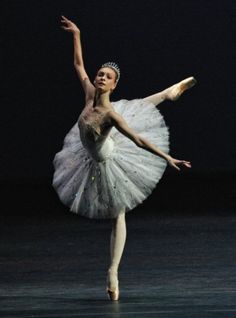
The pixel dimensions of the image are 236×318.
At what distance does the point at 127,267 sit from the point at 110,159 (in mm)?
1009

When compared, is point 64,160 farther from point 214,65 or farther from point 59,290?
point 214,65

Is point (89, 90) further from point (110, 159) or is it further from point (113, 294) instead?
point (113, 294)

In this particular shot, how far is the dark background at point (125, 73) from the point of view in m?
8.84

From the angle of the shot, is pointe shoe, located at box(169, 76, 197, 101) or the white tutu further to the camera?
pointe shoe, located at box(169, 76, 197, 101)

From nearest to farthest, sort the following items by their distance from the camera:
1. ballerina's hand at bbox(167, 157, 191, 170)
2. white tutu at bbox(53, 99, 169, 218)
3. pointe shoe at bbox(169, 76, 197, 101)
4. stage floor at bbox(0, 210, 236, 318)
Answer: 1. ballerina's hand at bbox(167, 157, 191, 170)
2. stage floor at bbox(0, 210, 236, 318)
3. white tutu at bbox(53, 99, 169, 218)
4. pointe shoe at bbox(169, 76, 197, 101)

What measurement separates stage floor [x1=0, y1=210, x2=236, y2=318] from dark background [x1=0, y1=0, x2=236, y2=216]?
5.18 feet

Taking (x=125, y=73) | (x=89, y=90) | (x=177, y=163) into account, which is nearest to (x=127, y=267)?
(x=89, y=90)

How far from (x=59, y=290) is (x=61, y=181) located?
1.53 feet

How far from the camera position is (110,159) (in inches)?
172

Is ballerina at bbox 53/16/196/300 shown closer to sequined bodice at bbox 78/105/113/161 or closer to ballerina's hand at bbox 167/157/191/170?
sequined bodice at bbox 78/105/113/161

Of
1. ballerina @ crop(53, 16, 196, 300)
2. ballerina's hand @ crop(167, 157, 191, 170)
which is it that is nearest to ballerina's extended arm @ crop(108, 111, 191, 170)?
ballerina @ crop(53, 16, 196, 300)

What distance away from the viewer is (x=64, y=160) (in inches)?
180

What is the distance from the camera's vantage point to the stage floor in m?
4.04

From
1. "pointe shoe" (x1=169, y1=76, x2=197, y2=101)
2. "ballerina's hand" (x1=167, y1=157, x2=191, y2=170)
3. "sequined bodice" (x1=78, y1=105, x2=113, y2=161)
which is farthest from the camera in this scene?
"pointe shoe" (x1=169, y1=76, x2=197, y2=101)
